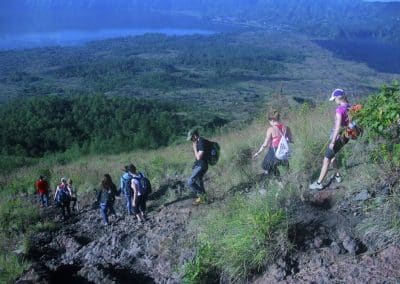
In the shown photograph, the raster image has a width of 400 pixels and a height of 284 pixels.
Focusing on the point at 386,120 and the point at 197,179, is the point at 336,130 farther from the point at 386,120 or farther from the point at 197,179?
the point at 197,179

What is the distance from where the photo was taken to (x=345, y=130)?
19.5ft

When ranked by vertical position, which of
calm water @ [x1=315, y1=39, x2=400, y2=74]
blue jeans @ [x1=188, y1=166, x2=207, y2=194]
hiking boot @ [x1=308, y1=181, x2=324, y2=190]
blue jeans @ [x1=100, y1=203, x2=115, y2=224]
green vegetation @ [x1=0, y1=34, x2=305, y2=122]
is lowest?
green vegetation @ [x1=0, y1=34, x2=305, y2=122]

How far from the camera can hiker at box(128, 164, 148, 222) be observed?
784cm

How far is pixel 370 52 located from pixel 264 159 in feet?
427

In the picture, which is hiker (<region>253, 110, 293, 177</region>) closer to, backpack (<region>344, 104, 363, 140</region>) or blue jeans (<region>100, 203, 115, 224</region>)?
backpack (<region>344, 104, 363, 140</region>)

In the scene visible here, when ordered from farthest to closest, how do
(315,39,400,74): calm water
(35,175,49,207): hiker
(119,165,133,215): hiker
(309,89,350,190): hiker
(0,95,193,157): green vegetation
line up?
(315,39,400,74): calm water, (0,95,193,157): green vegetation, (35,175,49,207): hiker, (119,165,133,215): hiker, (309,89,350,190): hiker

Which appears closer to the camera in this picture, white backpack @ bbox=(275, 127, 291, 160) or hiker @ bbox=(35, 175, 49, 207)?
white backpack @ bbox=(275, 127, 291, 160)

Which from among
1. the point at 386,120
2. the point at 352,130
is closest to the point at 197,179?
the point at 352,130

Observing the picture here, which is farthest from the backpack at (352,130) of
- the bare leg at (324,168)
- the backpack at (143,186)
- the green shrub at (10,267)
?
the green shrub at (10,267)

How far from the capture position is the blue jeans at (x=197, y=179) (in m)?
7.25

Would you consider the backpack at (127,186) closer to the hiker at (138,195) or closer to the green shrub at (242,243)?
the hiker at (138,195)

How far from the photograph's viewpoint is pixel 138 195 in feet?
25.8

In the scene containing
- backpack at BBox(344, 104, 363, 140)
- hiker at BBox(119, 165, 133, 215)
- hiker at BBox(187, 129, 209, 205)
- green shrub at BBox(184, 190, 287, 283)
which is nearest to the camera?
green shrub at BBox(184, 190, 287, 283)

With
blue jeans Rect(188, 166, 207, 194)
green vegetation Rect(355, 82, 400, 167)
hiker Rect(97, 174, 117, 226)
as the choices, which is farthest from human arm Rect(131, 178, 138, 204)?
green vegetation Rect(355, 82, 400, 167)
